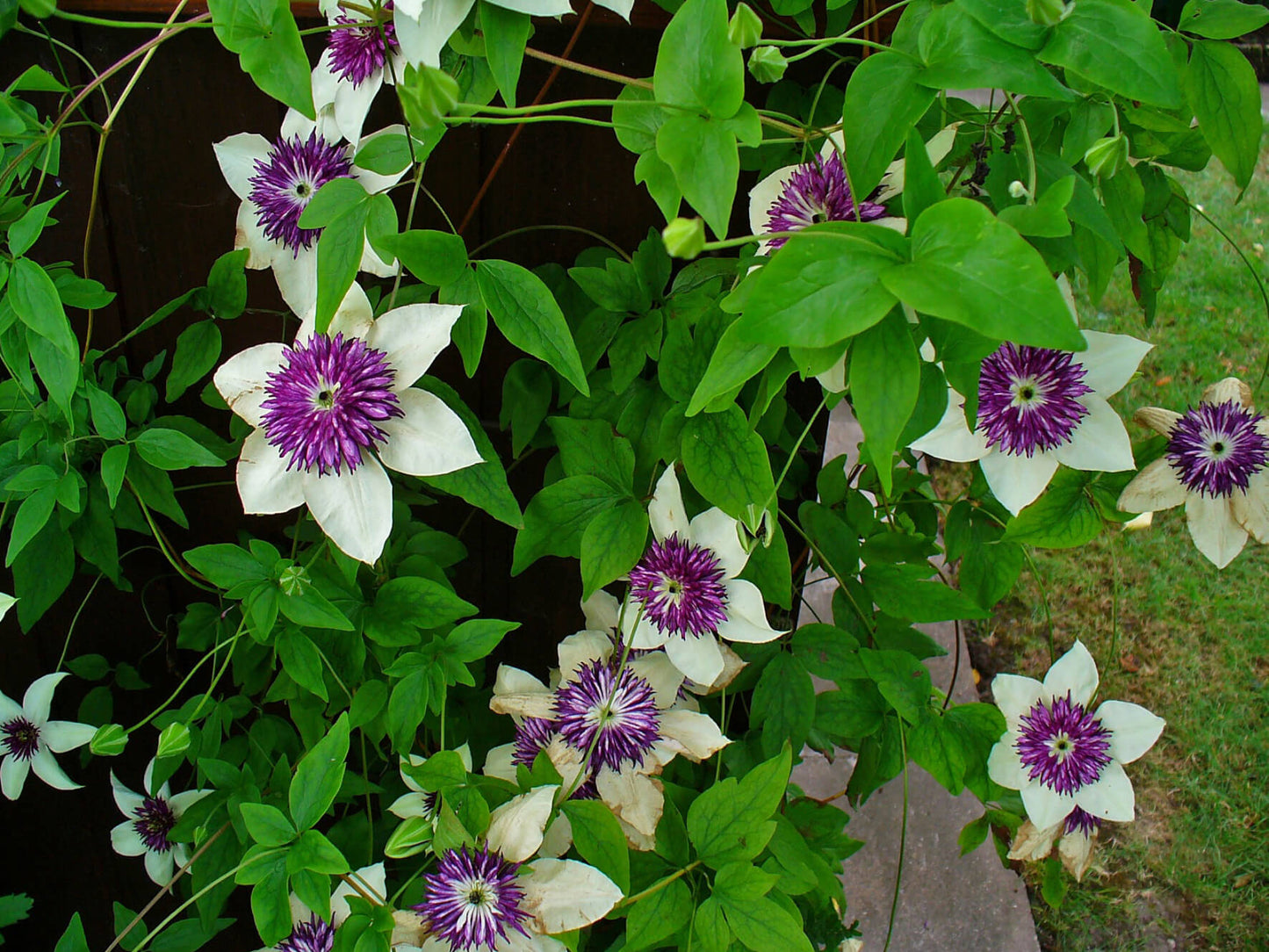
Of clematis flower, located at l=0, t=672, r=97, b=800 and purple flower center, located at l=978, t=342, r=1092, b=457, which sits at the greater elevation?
purple flower center, located at l=978, t=342, r=1092, b=457

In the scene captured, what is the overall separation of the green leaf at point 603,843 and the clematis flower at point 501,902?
0.01 metres

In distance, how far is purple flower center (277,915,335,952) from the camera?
0.68 metres

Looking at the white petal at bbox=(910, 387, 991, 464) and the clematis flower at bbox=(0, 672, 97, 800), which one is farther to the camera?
the clematis flower at bbox=(0, 672, 97, 800)

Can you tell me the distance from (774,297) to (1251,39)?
3489 mm

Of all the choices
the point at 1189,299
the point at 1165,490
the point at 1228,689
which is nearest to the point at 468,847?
the point at 1165,490

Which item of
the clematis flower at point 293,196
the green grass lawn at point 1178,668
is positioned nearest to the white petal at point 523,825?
the clematis flower at point 293,196

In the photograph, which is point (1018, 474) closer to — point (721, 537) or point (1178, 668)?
point (721, 537)

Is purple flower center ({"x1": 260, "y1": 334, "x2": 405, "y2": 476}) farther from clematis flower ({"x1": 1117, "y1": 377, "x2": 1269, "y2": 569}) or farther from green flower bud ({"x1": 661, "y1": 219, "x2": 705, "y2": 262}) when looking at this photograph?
clematis flower ({"x1": 1117, "y1": 377, "x2": 1269, "y2": 569})

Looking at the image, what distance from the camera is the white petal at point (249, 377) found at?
1.99 feet

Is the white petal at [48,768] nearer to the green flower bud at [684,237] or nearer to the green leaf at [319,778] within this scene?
the green leaf at [319,778]

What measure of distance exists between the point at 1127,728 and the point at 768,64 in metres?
0.60

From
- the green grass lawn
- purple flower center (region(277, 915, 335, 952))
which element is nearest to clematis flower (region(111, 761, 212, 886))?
purple flower center (region(277, 915, 335, 952))

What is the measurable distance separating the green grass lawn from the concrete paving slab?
7 centimetres

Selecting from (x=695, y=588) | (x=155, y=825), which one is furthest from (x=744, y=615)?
(x=155, y=825)
